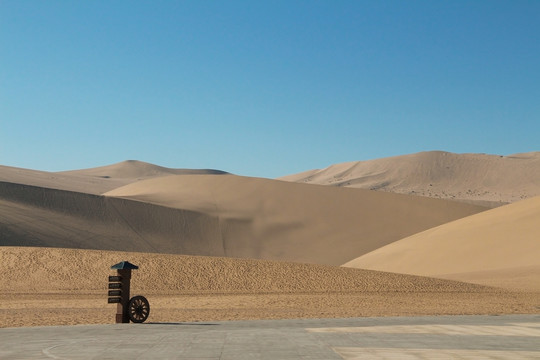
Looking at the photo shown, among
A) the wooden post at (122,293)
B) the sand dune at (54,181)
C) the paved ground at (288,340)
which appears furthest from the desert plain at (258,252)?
the sand dune at (54,181)

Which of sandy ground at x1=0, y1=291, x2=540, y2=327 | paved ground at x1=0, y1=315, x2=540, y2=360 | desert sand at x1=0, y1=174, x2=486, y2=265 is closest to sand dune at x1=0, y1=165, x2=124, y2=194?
desert sand at x1=0, y1=174, x2=486, y2=265

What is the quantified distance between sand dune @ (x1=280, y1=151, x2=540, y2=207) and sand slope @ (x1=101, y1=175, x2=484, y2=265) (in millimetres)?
63035

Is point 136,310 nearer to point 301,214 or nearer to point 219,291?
point 219,291

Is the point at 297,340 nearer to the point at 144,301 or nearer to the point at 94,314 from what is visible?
the point at 144,301

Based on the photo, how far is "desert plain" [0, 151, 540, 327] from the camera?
2661 centimetres

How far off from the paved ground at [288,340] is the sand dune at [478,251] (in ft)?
73.1

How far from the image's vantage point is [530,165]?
177000 mm

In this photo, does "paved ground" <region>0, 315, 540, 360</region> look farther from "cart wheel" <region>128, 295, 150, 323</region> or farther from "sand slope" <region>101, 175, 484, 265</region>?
"sand slope" <region>101, 175, 484, 265</region>

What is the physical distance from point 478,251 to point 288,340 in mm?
38161

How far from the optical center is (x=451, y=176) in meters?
171

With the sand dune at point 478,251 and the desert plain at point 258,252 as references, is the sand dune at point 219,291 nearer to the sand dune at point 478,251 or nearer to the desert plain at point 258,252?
the desert plain at point 258,252

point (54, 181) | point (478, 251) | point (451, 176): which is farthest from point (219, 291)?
point (451, 176)

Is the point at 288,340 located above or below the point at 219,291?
above

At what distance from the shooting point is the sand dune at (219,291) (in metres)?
23.4
